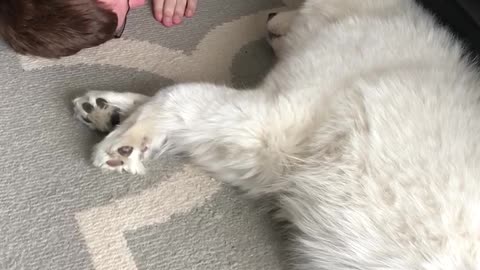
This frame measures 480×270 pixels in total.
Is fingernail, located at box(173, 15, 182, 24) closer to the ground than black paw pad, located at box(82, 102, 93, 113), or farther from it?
farther from it

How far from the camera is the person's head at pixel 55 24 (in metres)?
1.33

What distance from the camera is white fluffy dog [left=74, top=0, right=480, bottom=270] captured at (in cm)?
104

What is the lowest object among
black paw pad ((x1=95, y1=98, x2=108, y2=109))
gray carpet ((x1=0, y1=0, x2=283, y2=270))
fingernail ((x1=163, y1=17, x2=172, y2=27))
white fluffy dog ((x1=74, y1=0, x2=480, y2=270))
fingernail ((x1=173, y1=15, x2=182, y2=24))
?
gray carpet ((x1=0, y1=0, x2=283, y2=270))

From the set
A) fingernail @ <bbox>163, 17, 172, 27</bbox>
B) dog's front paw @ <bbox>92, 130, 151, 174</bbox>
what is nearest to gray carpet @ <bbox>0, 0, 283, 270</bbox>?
dog's front paw @ <bbox>92, 130, 151, 174</bbox>

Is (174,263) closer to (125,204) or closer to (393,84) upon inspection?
(125,204)

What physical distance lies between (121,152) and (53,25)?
330 millimetres

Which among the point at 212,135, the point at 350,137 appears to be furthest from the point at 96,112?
the point at 350,137

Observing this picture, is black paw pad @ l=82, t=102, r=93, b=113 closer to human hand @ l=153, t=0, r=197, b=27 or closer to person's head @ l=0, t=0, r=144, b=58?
person's head @ l=0, t=0, r=144, b=58

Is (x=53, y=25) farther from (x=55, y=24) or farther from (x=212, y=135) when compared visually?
(x=212, y=135)

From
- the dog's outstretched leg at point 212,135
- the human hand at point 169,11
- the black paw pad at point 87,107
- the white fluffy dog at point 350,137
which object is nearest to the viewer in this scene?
the white fluffy dog at point 350,137

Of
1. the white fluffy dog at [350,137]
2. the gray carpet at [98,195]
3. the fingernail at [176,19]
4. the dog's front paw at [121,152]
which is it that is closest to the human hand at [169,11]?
the fingernail at [176,19]

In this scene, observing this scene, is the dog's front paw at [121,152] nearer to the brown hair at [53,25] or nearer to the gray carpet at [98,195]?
the gray carpet at [98,195]

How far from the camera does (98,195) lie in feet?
3.99

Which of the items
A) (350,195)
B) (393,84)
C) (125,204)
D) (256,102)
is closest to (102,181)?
(125,204)
